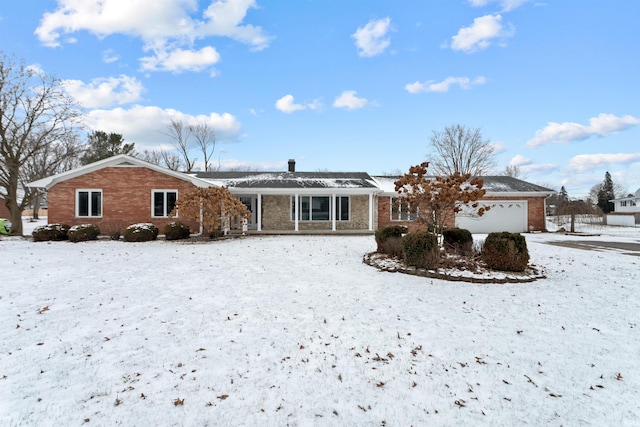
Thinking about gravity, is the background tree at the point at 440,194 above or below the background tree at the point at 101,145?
below

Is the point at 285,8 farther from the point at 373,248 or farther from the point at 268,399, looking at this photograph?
the point at 268,399

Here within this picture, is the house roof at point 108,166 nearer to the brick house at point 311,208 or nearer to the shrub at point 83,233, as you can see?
the brick house at point 311,208

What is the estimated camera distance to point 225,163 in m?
41.2

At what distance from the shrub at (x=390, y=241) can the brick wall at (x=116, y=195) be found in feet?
37.0

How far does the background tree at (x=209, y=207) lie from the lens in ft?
47.9

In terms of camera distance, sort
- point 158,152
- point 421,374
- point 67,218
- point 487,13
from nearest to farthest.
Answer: point 421,374, point 487,13, point 67,218, point 158,152

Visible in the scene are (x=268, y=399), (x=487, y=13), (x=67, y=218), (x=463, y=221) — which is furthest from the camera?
(x=463, y=221)

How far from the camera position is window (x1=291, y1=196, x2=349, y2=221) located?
63.0 feet

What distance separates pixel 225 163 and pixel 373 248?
108ft

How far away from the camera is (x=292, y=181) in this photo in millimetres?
19812

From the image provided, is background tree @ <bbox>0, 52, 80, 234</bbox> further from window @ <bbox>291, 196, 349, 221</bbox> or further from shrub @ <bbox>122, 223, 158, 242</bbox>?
window @ <bbox>291, 196, 349, 221</bbox>

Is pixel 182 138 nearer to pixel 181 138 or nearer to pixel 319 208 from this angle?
pixel 181 138

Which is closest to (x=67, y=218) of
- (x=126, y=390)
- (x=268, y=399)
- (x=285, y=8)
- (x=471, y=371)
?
(x=285, y=8)

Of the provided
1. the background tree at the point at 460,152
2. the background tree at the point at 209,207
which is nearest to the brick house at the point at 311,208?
the background tree at the point at 209,207
